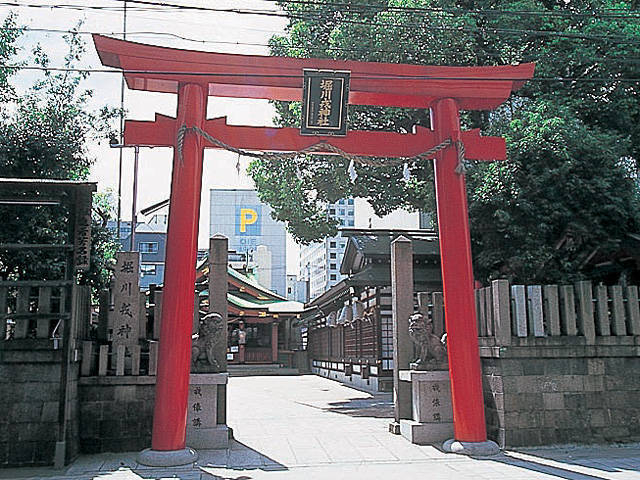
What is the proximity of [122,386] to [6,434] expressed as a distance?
1540 millimetres

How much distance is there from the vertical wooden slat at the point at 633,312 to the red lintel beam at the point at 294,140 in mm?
2912

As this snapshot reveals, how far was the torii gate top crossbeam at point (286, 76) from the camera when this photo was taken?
8766 mm

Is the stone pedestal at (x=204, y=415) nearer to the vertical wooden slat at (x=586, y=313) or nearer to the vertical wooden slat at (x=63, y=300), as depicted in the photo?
the vertical wooden slat at (x=63, y=300)

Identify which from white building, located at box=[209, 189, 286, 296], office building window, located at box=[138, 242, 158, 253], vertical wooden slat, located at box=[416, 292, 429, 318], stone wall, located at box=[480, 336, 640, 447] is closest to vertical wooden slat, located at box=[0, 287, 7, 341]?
vertical wooden slat, located at box=[416, 292, 429, 318]

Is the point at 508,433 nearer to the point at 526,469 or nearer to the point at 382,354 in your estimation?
the point at 526,469

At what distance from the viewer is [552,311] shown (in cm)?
897

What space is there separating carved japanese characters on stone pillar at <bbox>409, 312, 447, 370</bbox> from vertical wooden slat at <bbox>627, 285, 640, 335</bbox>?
9.10 ft

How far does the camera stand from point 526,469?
7.45 metres

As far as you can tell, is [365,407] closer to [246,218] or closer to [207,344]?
[207,344]

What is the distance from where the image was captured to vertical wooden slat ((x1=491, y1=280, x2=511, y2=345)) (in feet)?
28.7

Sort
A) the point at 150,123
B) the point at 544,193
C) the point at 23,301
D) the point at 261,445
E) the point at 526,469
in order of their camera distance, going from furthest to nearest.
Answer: the point at 544,193 < the point at 261,445 < the point at 150,123 < the point at 23,301 < the point at 526,469

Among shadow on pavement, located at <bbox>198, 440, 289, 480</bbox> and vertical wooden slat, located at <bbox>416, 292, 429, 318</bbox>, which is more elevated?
vertical wooden slat, located at <bbox>416, 292, 429, 318</bbox>

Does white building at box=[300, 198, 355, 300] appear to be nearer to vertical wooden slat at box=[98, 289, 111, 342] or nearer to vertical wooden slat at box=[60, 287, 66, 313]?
vertical wooden slat at box=[98, 289, 111, 342]

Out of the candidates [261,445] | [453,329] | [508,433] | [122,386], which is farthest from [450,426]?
[122,386]
